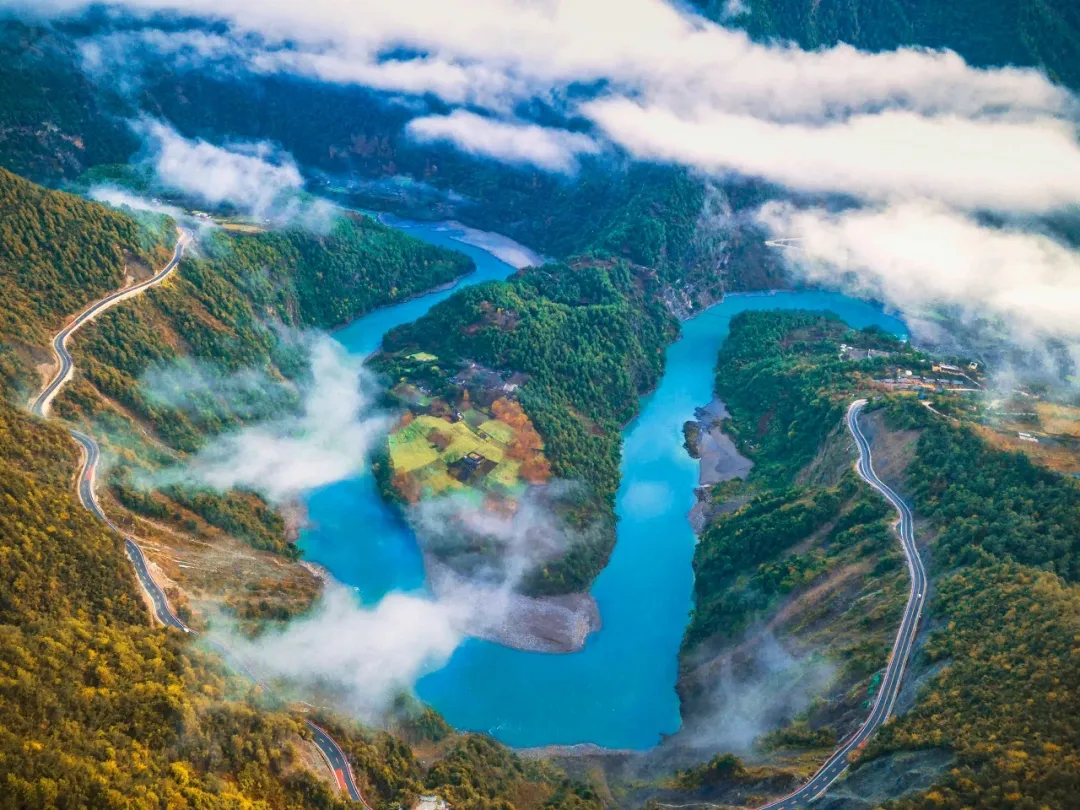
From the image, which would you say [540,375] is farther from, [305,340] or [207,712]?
[207,712]

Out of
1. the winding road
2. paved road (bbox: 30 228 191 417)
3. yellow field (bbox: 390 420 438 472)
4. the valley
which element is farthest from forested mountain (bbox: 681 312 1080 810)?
paved road (bbox: 30 228 191 417)

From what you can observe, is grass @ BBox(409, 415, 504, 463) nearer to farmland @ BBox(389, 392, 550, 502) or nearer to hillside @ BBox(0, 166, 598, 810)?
farmland @ BBox(389, 392, 550, 502)

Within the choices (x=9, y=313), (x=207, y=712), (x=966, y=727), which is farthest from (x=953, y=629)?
(x=9, y=313)

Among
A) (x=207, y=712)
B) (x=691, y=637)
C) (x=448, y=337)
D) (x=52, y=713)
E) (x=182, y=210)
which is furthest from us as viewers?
(x=182, y=210)

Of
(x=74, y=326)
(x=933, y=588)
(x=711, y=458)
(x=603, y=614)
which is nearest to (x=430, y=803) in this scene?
(x=603, y=614)

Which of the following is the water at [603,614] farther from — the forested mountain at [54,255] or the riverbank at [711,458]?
the forested mountain at [54,255]

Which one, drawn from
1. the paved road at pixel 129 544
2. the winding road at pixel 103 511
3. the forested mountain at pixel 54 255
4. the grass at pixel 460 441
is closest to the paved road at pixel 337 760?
A: the winding road at pixel 103 511
